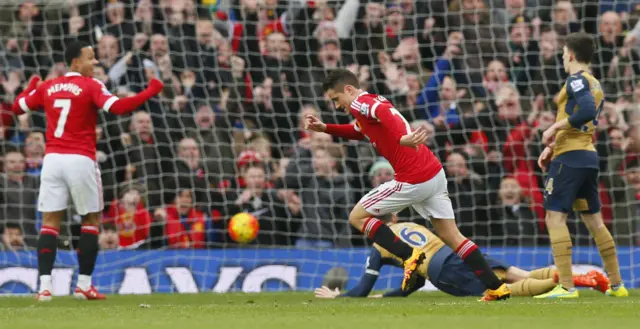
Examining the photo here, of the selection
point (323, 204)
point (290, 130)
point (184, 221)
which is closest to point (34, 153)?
point (184, 221)

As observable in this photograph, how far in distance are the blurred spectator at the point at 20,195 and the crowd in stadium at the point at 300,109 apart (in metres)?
0.02

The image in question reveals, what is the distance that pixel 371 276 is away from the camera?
27.9 ft

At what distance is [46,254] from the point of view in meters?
8.75

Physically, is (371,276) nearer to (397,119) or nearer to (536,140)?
(397,119)

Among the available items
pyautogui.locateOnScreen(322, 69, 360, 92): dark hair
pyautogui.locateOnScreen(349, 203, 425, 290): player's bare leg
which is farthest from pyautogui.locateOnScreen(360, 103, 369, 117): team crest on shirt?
pyautogui.locateOnScreen(349, 203, 425, 290): player's bare leg

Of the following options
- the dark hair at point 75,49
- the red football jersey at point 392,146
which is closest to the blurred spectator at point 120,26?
the dark hair at point 75,49

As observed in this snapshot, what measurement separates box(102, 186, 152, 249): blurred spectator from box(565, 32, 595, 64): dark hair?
16.7ft

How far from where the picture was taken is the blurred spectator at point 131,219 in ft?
37.8

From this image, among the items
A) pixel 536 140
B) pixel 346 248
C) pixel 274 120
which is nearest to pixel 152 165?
pixel 274 120

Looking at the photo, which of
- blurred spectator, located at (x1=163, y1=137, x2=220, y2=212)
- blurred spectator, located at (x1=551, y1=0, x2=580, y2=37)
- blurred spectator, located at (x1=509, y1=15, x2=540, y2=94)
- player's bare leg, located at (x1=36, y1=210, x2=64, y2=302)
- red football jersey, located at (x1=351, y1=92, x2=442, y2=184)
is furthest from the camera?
blurred spectator, located at (x1=551, y1=0, x2=580, y2=37)

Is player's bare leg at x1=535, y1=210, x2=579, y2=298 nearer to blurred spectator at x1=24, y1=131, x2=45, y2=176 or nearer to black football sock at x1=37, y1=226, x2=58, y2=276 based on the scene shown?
black football sock at x1=37, y1=226, x2=58, y2=276

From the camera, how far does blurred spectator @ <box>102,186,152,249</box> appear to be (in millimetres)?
11516

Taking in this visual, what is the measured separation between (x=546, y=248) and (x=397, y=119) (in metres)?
→ 3.98

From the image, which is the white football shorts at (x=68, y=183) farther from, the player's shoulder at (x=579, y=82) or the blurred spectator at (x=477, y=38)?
the blurred spectator at (x=477, y=38)
